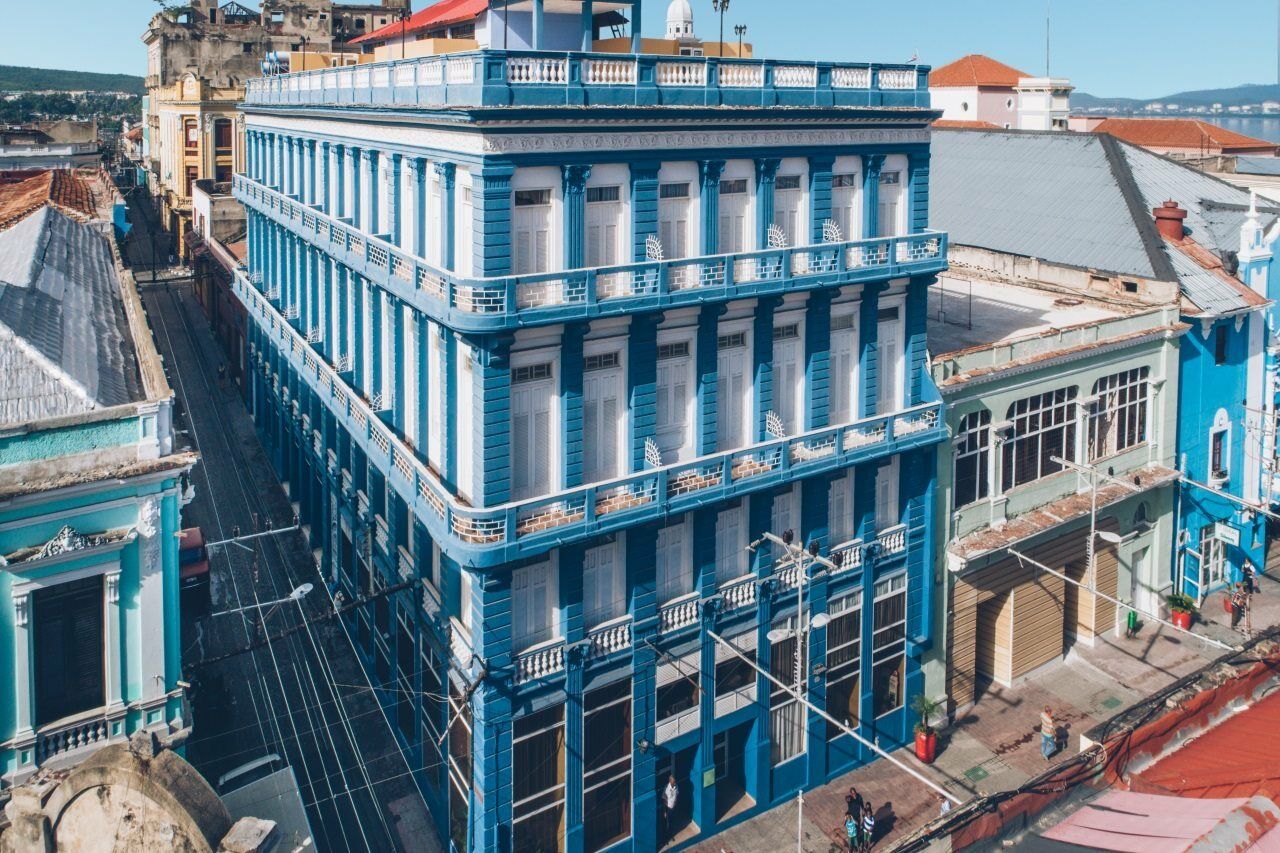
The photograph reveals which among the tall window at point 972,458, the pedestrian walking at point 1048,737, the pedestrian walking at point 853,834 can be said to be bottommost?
the pedestrian walking at point 853,834

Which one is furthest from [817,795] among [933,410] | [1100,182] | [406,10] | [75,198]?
[406,10]

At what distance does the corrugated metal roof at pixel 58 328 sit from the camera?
81.3 feet

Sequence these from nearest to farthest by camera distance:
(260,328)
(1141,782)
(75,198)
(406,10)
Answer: (1141,782) < (260,328) < (75,198) < (406,10)

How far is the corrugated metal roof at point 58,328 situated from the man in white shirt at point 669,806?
16486 mm

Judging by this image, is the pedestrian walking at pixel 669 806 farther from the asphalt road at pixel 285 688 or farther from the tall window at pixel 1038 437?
the tall window at pixel 1038 437

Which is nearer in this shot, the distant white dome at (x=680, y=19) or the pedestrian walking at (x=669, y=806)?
the pedestrian walking at (x=669, y=806)

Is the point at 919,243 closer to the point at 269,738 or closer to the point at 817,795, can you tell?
the point at 817,795

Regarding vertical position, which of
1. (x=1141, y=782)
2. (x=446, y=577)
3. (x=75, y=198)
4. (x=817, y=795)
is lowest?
(x=817, y=795)

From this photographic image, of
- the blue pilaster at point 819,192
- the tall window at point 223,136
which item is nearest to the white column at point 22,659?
the blue pilaster at point 819,192

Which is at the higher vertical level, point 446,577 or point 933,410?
point 933,410

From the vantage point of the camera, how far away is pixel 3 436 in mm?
22000

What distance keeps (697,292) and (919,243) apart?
818cm

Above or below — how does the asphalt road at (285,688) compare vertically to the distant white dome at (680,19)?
below

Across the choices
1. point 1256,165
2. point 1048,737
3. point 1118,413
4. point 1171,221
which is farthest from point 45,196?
point 1256,165
